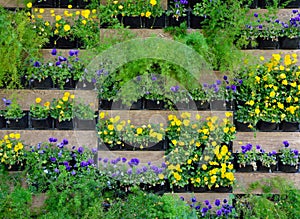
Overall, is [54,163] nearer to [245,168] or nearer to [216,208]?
[216,208]

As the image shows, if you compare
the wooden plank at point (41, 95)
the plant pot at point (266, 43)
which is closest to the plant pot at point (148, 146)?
the wooden plank at point (41, 95)

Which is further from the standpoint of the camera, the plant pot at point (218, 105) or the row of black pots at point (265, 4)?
the row of black pots at point (265, 4)

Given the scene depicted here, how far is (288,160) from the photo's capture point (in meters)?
3.33

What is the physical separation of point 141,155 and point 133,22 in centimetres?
99

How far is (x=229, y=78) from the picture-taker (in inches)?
131

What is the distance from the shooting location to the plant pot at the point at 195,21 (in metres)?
3.36

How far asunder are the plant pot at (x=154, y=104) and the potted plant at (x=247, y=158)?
0.67m

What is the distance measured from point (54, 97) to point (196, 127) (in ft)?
3.49

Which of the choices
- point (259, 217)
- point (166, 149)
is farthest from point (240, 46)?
point (259, 217)

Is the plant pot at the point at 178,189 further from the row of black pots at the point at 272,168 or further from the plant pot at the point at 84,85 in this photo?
the plant pot at the point at 84,85

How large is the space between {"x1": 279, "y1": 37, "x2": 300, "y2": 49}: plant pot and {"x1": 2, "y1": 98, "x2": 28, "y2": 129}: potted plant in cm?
198

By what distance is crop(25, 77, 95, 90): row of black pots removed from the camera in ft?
10.8

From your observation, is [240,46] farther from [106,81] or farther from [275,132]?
[106,81]

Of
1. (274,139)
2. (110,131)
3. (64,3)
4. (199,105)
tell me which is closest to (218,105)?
(199,105)
